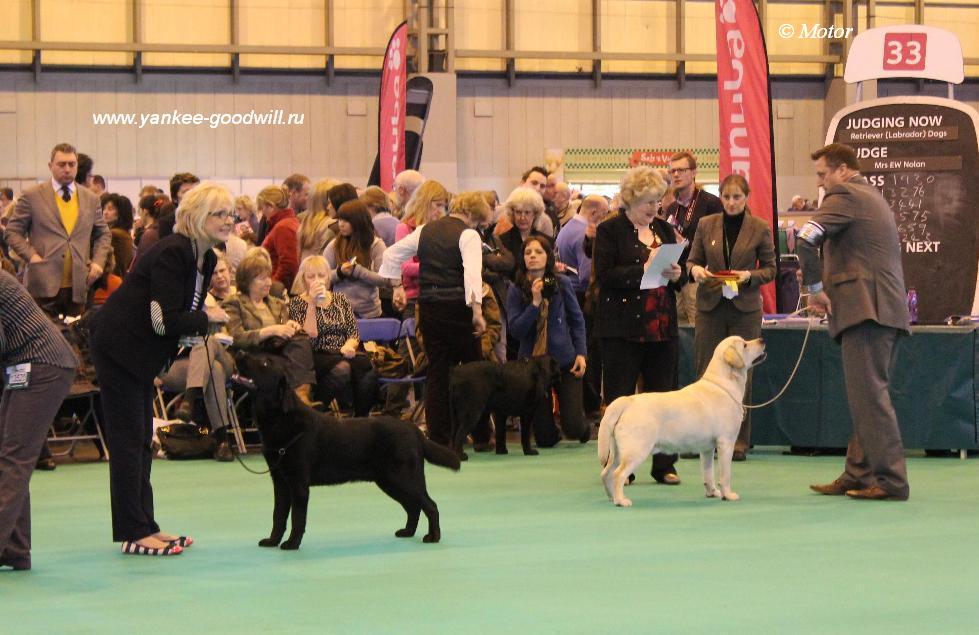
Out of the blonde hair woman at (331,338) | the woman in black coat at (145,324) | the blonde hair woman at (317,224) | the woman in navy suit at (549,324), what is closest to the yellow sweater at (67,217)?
the blonde hair woman at (331,338)

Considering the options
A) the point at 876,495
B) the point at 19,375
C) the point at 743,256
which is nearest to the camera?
the point at 19,375

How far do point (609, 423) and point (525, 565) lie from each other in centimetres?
161

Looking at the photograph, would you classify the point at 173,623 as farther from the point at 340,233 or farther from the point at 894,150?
the point at 894,150

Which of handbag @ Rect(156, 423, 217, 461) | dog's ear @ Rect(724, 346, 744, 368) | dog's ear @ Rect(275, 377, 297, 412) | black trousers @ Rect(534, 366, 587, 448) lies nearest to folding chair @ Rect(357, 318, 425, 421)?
black trousers @ Rect(534, 366, 587, 448)

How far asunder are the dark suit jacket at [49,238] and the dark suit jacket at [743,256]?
365cm

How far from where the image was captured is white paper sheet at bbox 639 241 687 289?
681 cm

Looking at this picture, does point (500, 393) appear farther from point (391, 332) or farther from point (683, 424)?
point (683, 424)

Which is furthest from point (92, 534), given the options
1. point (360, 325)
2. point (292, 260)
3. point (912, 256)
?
point (912, 256)

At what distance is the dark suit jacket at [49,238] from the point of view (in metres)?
8.62

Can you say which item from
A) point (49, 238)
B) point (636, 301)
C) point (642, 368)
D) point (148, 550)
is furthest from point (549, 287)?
point (148, 550)

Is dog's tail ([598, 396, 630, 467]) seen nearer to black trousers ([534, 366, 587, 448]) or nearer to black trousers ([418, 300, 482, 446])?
black trousers ([418, 300, 482, 446])

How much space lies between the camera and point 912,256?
31.4 feet

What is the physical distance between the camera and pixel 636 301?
6.95 m

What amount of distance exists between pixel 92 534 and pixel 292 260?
409 cm
